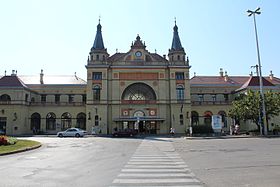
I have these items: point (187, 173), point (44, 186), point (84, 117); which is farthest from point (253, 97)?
point (44, 186)

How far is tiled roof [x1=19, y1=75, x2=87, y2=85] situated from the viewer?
63656 millimetres

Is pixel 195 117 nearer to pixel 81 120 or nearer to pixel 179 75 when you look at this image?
pixel 179 75

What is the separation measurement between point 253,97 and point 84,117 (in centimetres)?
3234

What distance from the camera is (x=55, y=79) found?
65500 millimetres

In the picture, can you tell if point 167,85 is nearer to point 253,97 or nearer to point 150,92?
point 150,92

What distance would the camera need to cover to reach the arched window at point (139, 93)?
55562 mm

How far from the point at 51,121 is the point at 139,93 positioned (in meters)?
18.7

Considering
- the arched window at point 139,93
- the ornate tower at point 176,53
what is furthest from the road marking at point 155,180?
the ornate tower at point 176,53

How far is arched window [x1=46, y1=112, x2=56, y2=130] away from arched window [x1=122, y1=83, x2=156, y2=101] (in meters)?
15.2

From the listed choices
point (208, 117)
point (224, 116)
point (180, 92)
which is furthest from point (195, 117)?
point (180, 92)

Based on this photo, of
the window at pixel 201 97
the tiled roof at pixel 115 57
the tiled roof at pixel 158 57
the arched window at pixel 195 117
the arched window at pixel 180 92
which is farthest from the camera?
the window at pixel 201 97

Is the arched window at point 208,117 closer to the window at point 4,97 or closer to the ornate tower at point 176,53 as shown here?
the ornate tower at point 176,53

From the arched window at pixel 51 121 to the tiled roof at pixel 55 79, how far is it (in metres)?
8.16

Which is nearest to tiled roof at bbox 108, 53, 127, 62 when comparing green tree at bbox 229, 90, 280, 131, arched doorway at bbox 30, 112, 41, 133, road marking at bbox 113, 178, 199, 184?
arched doorway at bbox 30, 112, 41, 133
